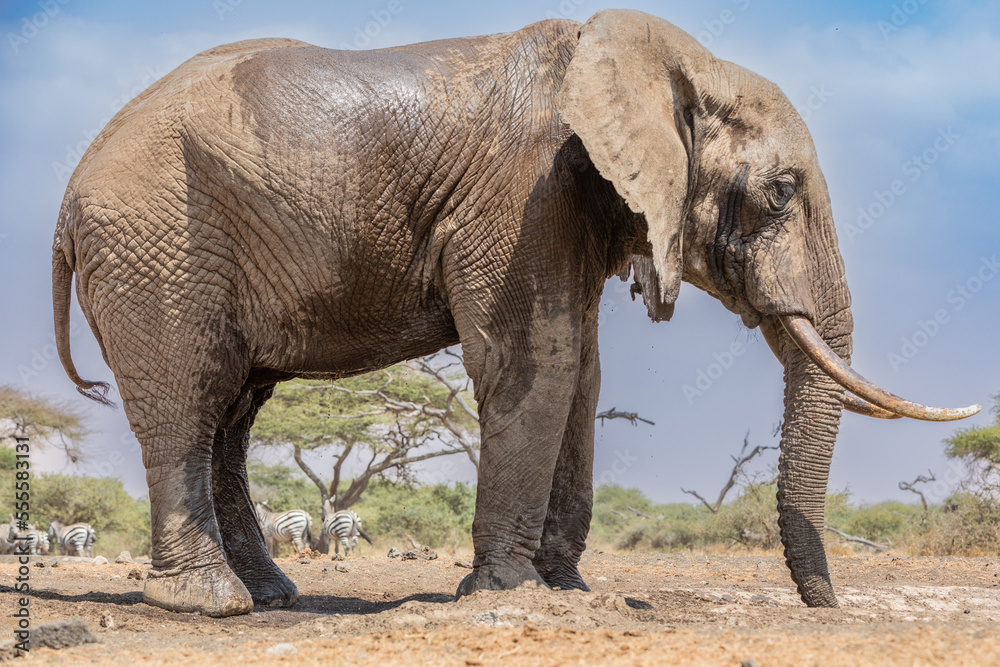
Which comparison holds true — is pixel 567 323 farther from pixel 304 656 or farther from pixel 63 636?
pixel 63 636

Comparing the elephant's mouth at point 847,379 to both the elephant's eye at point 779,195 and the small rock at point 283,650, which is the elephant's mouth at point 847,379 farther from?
the small rock at point 283,650

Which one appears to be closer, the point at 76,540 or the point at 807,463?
the point at 807,463

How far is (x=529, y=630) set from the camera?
4.27 meters

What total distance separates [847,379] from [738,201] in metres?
1.13

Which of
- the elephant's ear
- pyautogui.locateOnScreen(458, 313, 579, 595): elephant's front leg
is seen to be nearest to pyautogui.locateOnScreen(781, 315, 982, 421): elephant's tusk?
the elephant's ear

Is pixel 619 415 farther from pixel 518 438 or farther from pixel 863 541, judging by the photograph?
pixel 518 438

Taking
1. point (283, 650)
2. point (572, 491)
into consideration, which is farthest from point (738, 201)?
point (283, 650)

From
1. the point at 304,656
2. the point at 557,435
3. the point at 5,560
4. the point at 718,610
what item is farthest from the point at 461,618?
the point at 5,560

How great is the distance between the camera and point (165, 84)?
6.23 m

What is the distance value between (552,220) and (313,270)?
1.39 meters

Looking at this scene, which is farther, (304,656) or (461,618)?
(461,618)

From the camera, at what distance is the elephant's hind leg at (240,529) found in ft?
22.1

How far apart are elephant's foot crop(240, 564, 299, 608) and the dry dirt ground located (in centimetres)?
11

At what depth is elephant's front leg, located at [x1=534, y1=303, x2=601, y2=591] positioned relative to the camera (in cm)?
638
